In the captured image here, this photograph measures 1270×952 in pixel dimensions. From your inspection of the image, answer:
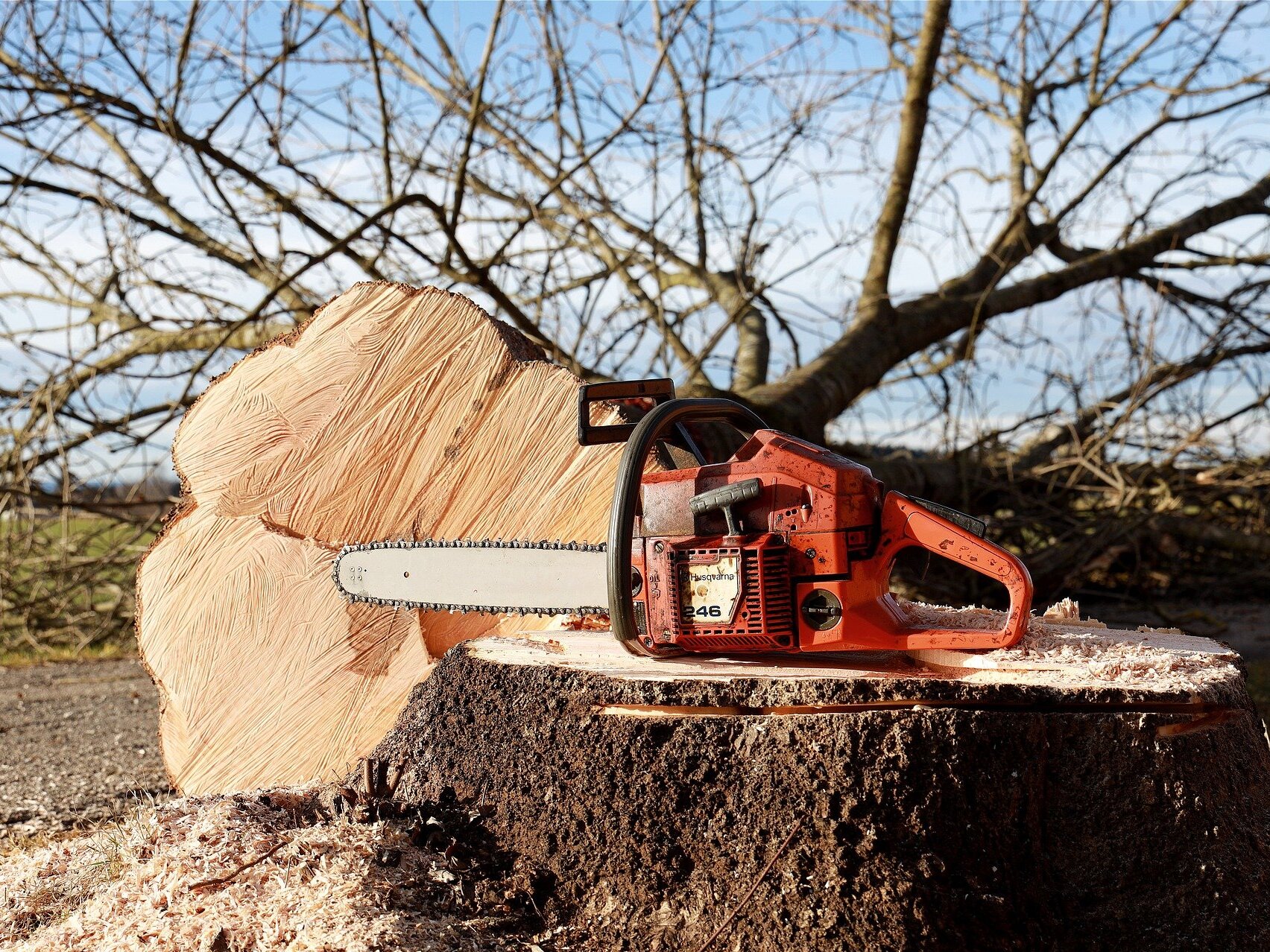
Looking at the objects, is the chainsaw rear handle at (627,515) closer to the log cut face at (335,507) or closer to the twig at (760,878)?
the twig at (760,878)

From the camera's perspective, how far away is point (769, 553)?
1874mm

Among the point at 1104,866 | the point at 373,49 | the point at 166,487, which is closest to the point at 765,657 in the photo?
the point at 1104,866

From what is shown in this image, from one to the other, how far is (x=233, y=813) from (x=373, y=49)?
309 cm

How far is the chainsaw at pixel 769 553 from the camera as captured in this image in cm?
185

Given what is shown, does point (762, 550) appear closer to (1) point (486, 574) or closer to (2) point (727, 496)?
(2) point (727, 496)

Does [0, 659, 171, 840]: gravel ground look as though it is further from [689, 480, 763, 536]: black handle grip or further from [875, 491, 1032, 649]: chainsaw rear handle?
[875, 491, 1032, 649]: chainsaw rear handle

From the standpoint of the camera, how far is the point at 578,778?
188cm

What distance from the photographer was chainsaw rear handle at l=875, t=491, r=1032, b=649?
1818 millimetres

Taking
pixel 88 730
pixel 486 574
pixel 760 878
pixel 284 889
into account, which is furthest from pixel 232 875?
pixel 88 730

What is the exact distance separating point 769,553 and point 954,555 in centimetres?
32

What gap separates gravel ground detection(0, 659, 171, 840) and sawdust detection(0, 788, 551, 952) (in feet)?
2.10

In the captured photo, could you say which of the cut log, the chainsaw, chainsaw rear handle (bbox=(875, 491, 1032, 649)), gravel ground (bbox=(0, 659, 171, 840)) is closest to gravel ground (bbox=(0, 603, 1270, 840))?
gravel ground (bbox=(0, 659, 171, 840))

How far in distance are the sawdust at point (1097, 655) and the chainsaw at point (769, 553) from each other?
0.10m

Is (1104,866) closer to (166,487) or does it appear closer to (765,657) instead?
(765,657)
